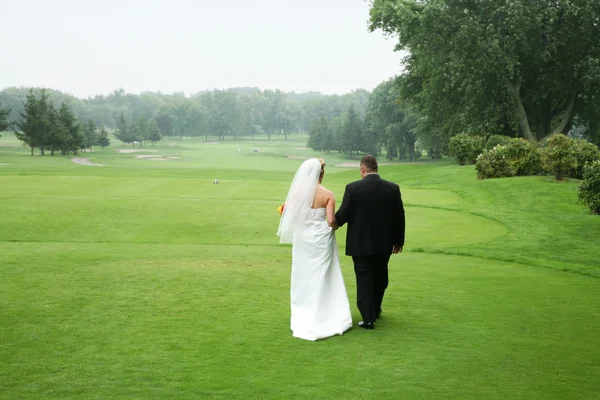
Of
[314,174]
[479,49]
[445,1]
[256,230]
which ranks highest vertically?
[445,1]

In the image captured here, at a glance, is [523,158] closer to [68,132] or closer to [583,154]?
[583,154]

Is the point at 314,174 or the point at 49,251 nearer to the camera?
the point at 314,174

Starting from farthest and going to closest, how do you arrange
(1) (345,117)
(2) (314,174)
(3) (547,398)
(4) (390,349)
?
(1) (345,117), (2) (314,174), (4) (390,349), (3) (547,398)

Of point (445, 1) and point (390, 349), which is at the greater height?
point (445, 1)

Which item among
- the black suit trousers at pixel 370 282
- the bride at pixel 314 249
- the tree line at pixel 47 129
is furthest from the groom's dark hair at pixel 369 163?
the tree line at pixel 47 129

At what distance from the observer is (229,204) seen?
21438 mm

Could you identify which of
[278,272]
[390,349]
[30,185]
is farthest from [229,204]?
[390,349]

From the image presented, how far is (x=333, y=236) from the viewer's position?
8.05 metres

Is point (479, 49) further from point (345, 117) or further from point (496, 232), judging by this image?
point (345, 117)

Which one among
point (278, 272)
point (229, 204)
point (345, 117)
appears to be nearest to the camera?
point (278, 272)

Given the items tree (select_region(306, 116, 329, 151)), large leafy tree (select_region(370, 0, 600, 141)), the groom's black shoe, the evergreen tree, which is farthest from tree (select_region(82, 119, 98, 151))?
the groom's black shoe

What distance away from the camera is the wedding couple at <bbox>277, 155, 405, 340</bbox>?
7.91m

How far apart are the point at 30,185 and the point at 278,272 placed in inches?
824

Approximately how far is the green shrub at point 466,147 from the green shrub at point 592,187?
19719mm
